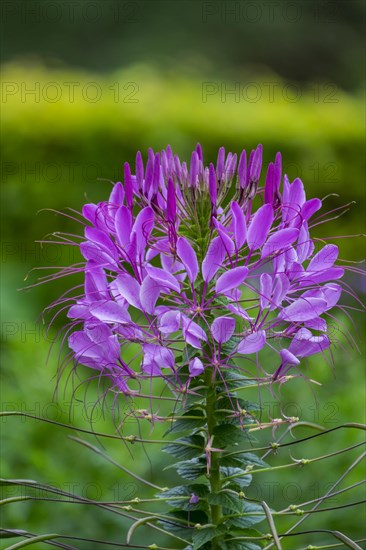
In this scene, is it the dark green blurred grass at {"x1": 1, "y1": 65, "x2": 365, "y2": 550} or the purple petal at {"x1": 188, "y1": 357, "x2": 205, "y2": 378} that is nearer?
the purple petal at {"x1": 188, "y1": 357, "x2": 205, "y2": 378}

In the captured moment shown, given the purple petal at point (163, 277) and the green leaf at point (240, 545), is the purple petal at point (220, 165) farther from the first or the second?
the green leaf at point (240, 545)

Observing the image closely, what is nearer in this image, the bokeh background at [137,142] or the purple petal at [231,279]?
the purple petal at [231,279]

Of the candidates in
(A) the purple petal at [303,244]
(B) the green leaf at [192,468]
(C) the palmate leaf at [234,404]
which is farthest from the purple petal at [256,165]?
(B) the green leaf at [192,468]

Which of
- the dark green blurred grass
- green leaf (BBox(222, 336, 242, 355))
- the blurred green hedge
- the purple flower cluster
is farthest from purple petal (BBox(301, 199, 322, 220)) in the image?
the blurred green hedge

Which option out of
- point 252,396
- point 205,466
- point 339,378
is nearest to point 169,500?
point 205,466

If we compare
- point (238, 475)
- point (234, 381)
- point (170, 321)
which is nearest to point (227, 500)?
point (238, 475)

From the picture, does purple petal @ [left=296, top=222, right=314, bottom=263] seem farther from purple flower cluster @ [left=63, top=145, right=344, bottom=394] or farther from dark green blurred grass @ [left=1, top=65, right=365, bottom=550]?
dark green blurred grass @ [left=1, top=65, right=365, bottom=550]
